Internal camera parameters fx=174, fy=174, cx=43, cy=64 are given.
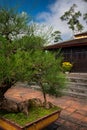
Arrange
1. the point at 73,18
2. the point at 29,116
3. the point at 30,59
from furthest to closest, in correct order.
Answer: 1. the point at 73,18
2. the point at 29,116
3. the point at 30,59

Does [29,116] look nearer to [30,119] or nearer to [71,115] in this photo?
[30,119]

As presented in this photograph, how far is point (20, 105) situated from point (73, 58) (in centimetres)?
958

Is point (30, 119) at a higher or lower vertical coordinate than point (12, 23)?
lower

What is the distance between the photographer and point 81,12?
29141 mm

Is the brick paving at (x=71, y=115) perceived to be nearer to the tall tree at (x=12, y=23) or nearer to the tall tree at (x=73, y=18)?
the tall tree at (x=12, y=23)

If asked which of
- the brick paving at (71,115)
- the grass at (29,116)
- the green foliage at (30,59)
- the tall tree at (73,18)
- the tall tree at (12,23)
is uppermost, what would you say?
the tall tree at (73,18)

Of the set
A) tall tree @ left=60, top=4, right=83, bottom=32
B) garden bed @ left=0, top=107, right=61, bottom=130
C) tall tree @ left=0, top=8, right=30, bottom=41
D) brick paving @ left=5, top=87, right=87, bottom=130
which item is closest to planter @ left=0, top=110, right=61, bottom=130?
garden bed @ left=0, top=107, right=61, bottom=130

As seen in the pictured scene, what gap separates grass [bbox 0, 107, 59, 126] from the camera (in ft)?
11.2

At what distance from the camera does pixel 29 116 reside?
363 centimetres

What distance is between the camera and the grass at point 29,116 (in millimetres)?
3422

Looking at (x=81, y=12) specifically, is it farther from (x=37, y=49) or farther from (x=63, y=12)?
(x=37, y=49)

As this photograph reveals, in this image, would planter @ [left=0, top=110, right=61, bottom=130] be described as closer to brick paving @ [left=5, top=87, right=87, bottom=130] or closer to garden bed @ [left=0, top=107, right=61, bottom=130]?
garden bed @ [left=0, top=107, right=61, bottom=130]

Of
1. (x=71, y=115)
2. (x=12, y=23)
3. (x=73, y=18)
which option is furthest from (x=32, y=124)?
(x=73, y=18)

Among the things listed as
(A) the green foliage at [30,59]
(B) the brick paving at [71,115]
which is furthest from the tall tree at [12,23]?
(B) the brick paving at [71,115]
